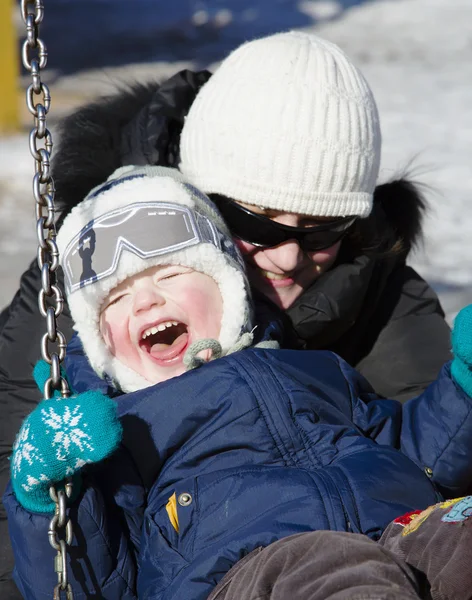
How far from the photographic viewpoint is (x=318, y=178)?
2188 mm

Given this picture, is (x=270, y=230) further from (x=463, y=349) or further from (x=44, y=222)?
(x=44, y=222)

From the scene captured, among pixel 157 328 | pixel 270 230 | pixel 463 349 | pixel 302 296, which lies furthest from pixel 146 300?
pixel 463 349

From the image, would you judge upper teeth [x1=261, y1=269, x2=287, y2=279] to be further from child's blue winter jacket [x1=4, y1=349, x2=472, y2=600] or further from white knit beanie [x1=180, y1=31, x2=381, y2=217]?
child's blue winter jacket [x1=4, y1=349, x2=472, y2=600]

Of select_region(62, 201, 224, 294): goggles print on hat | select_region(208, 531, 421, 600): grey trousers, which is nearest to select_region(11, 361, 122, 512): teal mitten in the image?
select_region(208, 531, 421, 600): grey trousers

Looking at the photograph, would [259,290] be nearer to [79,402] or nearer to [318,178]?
[318,178]

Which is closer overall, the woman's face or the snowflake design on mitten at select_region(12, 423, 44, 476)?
the snowflake design on mitten at select_region(12, 423, 44, 476)

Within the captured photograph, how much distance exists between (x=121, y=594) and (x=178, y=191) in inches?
34.5

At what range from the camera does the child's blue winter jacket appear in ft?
5.53

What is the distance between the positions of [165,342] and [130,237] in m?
0.24

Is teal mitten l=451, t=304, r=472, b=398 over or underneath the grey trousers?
over

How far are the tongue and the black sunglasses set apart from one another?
0.36 m

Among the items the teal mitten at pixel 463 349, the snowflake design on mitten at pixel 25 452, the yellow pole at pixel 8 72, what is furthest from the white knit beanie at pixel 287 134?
the yellow pole at pixel 8 72

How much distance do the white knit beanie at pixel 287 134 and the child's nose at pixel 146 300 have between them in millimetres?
382

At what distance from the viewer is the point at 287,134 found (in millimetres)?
2160
